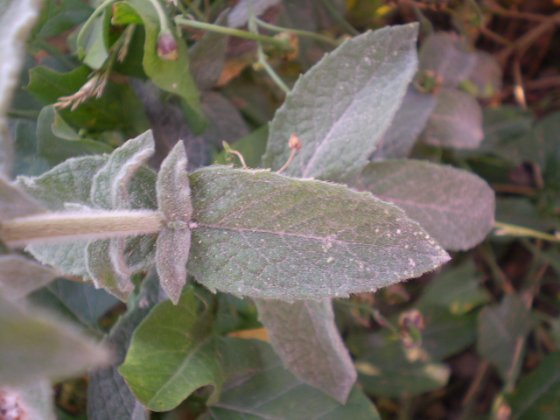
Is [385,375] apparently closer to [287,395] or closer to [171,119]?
[287,395]

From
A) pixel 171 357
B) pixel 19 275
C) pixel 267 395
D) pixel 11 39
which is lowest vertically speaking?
pixel 267 395

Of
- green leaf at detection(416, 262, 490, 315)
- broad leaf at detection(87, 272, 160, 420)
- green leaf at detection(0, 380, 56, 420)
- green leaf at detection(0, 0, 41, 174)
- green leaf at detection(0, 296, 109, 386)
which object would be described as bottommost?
green leaf at detection(416, 262, 490, 315)

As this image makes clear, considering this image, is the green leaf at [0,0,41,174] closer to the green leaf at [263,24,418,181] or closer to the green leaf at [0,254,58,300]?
the green leaf at [0,254,58,300]

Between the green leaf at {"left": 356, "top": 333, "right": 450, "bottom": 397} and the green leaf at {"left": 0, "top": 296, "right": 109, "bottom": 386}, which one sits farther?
the green leaf at {"left": 356, "top": 333, "right": 450, "bottom": 397}

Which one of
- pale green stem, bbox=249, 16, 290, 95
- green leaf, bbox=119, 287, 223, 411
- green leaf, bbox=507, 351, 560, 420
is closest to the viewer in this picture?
green leaf, bbox=119, 287, 223, 411

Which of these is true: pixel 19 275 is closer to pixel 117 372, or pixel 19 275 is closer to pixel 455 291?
pixel 117 372

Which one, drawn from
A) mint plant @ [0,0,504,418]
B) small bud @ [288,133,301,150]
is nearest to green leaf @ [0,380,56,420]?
mint plant @ [0,0,504,418]

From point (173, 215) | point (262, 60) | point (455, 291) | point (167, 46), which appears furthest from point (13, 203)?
point (455, 291)

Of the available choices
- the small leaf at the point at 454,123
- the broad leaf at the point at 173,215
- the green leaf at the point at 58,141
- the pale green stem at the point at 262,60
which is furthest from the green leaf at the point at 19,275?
the small leaf at the point at 454,123
